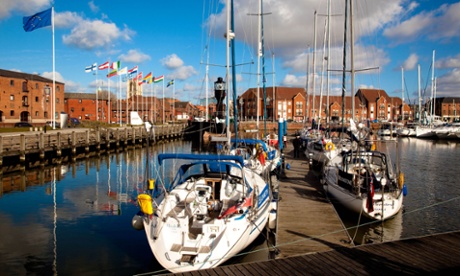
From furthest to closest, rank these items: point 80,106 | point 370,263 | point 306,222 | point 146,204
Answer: point 80,106
point 306,222
point 146,204
point 370,263

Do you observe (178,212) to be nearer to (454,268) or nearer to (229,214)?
(229,214)

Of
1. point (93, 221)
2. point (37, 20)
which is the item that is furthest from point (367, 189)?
point (37, 20)

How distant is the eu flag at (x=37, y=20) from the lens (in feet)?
115

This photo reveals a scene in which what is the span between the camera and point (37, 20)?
118 ft

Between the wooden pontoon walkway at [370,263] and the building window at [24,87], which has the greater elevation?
the building window at [24,87]

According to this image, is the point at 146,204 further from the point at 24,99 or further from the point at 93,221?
the point at 24,99

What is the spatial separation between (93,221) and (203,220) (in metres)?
7.15

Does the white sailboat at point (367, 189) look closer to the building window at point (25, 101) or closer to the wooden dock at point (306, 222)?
the wooden dock at point (306, 222)

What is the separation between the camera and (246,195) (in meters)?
12.3

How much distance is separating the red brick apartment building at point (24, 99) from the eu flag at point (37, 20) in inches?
1452

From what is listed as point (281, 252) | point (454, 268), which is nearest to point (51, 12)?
point (281, 252)

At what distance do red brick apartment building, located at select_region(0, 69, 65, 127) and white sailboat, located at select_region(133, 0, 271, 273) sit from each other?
66.8 meters

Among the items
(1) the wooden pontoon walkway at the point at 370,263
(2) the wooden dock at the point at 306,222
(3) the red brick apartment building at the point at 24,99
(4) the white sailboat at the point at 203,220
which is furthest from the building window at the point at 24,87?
(1) the wooden pontoon walkway at the point at 370,263

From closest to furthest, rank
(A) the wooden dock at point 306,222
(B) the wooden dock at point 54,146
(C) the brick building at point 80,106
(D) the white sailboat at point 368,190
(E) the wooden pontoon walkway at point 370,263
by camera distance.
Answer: (E) the wooden pontoon walkway at point 370,263 → (A) the wooden dock at point 306,222 → (D) the white sailboat at point 368,190 → (B) the wooden dock at point 54,146 → (C) the brick building at point 80,106
